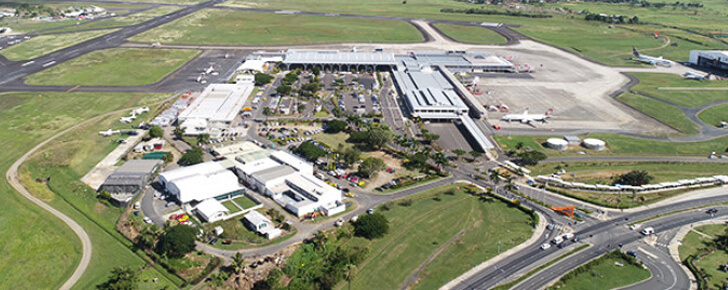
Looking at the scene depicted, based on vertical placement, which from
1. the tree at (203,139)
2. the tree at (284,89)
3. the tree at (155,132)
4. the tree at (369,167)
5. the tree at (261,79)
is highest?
the tree at (261,79)

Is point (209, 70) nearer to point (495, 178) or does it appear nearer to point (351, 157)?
point (351, 157)

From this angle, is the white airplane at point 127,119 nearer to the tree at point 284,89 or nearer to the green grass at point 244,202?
the tree at point 284,89

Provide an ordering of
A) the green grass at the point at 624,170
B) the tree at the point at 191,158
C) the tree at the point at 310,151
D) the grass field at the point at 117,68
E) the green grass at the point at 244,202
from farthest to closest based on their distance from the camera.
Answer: the grass field at the point at 117,68 → the tree at the point at 310,151 → the green grass at the point at 624,170 → the tree at the point at 191,158 → the green grass at the point at 244,202

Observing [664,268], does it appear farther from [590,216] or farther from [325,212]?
[325,212]

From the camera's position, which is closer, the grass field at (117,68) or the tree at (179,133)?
the tree at (179,133)

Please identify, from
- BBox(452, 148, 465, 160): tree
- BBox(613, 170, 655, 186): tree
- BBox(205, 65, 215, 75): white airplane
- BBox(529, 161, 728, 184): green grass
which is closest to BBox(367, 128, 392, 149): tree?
BBox(452, 148, 465, 160): tree

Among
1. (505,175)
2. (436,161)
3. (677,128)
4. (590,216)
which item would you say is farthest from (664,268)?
(677,128)


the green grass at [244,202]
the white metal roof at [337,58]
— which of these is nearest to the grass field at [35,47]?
the white metal roof at [337,58]

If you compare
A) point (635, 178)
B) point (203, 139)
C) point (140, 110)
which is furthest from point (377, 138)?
point (140, 110)
